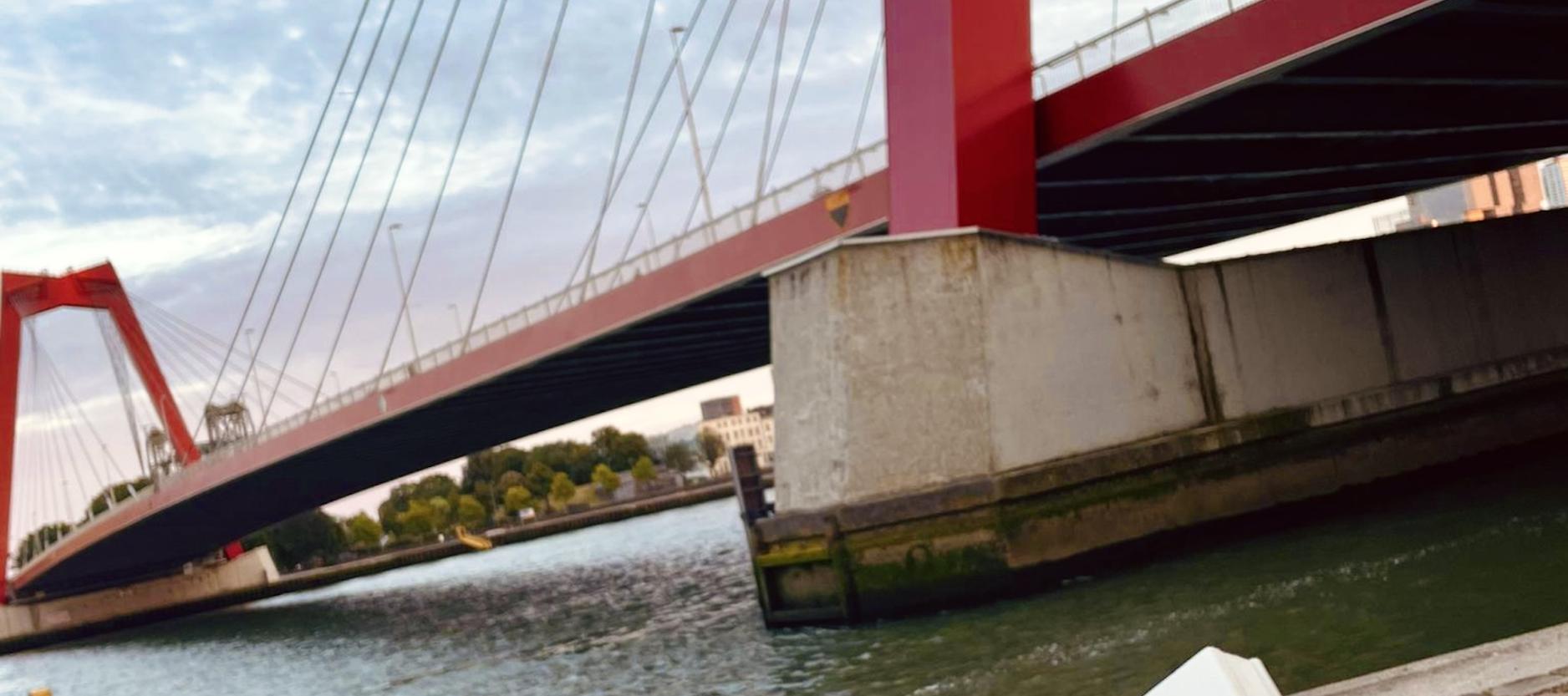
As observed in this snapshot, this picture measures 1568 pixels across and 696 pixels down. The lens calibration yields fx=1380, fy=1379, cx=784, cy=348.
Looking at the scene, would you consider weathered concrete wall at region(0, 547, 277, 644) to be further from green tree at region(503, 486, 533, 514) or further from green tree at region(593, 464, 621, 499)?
green tree at region(593, 464, 621, 499)

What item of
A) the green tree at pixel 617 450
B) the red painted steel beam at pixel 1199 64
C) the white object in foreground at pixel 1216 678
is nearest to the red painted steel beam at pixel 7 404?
the red painted steel beam at pixel 1199 64

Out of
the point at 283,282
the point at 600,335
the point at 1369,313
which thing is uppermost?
the point at 283,282

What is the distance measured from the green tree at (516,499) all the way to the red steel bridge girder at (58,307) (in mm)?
48481

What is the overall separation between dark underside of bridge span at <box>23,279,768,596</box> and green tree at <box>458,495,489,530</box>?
3968 cm

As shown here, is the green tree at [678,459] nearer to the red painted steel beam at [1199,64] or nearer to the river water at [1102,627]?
the river water at [1102,627]

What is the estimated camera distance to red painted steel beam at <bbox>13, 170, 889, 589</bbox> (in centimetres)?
2102

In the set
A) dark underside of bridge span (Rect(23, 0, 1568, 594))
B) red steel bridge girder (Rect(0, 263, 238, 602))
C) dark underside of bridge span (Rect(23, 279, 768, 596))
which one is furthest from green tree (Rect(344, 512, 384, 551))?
dark underside of bridge span (Rect(23, 0, 1568, 594))

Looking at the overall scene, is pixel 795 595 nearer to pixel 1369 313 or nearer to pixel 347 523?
pixel 1369 313

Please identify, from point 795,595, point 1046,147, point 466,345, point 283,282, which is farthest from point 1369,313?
point 283,282

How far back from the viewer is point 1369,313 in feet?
67.8

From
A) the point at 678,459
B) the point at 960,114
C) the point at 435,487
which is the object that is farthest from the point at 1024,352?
the point at 678,459

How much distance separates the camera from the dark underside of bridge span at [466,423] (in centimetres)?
2898

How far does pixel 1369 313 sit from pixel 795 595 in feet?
34.8

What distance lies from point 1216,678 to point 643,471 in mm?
113289
